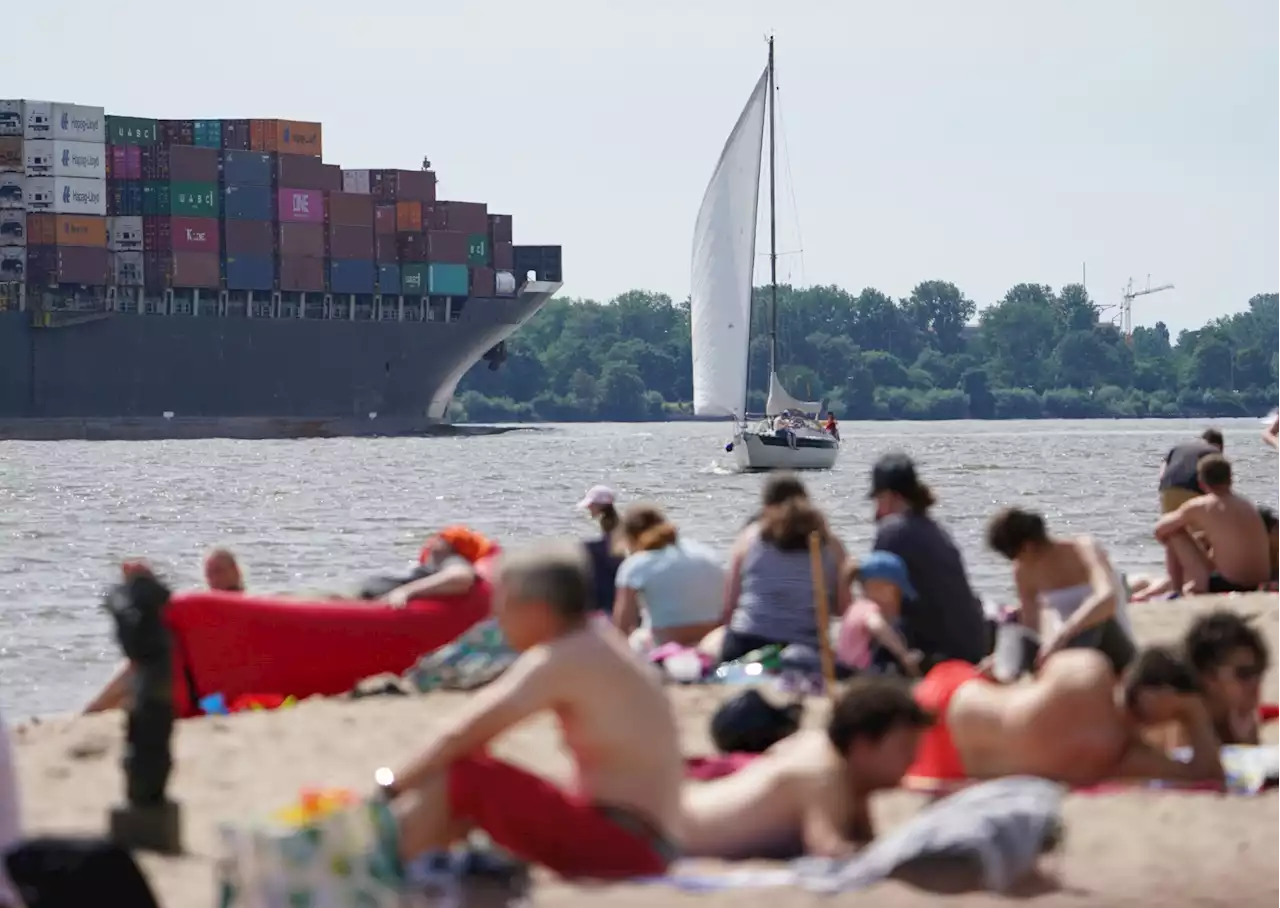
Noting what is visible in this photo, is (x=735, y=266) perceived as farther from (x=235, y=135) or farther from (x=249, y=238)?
(x=235, y=135)

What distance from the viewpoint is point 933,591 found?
8125 mm

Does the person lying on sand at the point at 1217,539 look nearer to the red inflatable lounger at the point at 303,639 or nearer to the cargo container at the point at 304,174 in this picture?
the red inflatable lounger at the point at 303,639

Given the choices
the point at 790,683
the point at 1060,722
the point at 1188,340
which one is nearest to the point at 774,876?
the point at 1060,722

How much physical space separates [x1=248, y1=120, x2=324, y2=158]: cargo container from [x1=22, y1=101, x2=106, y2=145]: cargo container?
269 inches

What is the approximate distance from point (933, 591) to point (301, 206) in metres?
74.3

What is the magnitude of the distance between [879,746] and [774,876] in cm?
43

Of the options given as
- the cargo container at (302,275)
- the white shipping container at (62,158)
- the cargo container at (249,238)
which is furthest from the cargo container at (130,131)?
the cargo container at (302,275)

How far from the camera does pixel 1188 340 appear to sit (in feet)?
577

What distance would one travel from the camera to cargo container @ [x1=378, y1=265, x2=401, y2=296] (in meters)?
81.6

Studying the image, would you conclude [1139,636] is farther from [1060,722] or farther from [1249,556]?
[1060,722]

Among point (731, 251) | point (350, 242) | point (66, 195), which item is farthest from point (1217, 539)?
point (350, 242)

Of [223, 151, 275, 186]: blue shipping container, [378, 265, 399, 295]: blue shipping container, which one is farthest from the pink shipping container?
[378, 265, 399, 295]: blue shipping container

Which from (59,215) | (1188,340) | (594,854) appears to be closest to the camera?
(594,854)

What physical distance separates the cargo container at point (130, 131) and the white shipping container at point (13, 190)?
3.62 m
